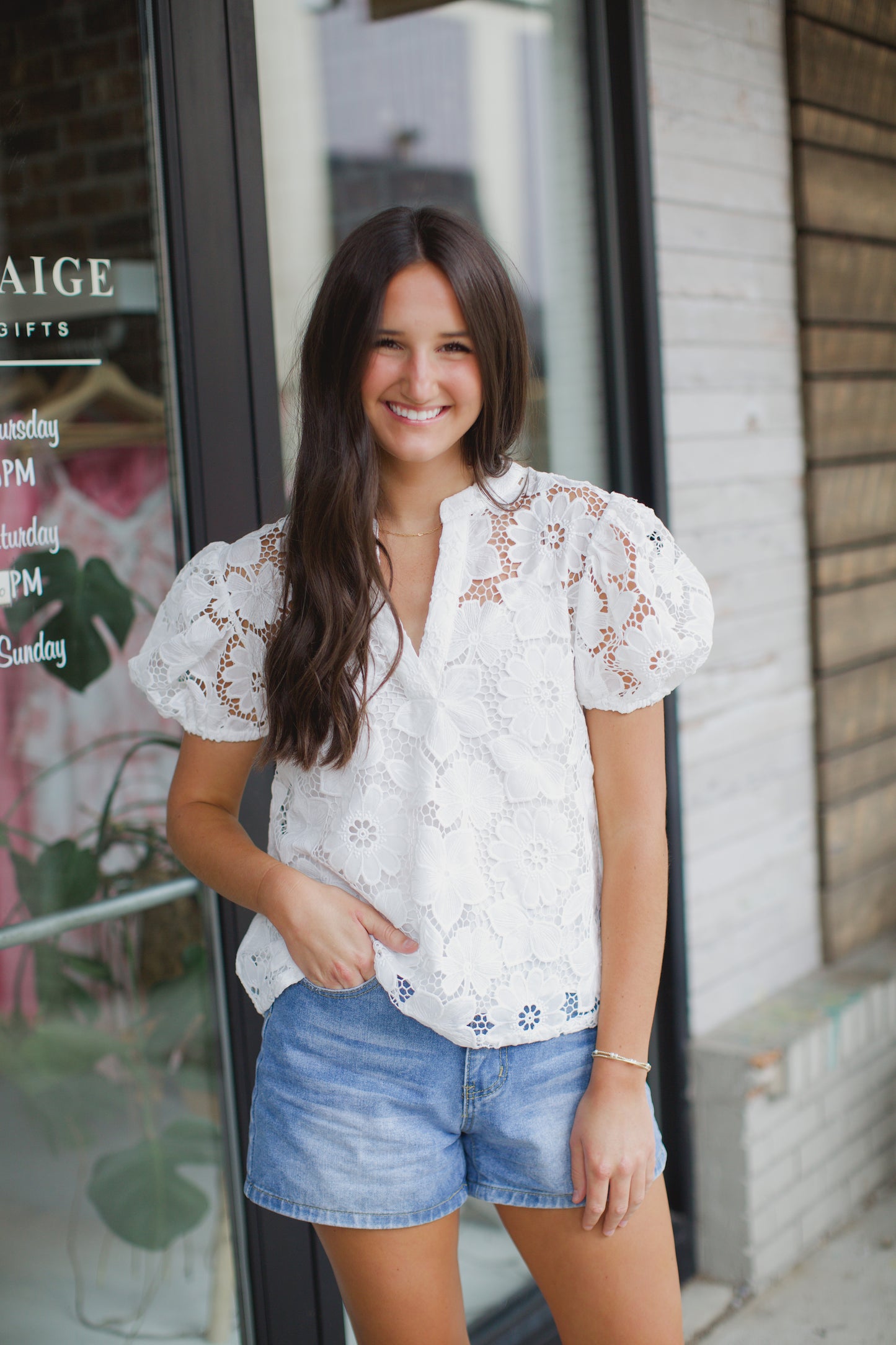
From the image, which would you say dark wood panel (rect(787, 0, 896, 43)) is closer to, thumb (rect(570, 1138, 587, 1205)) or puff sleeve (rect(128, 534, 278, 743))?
puff sleeve (rect(128, 534, 278, 743))

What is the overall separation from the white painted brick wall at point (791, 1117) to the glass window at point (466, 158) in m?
0.47

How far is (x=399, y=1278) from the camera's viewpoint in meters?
1.30

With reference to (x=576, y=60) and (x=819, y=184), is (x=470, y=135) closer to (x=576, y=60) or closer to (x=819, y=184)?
(x=576, y=60)

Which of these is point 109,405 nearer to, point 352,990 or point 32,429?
point 32,429

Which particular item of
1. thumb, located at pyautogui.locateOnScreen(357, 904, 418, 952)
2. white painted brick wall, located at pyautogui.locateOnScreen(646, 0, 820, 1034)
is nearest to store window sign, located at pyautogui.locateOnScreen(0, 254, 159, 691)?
thumb, located at pyautogui.locateOnScreen(357, 904, 418, 952)

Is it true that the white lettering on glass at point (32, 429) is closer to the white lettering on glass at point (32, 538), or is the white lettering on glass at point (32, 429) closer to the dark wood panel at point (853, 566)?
the white lettering on glass at point (32, 538)

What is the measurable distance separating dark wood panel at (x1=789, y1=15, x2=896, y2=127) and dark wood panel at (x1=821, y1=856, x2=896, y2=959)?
169 cm

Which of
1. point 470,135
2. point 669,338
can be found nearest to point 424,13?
point 470,135

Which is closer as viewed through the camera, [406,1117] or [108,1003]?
[406,1117]

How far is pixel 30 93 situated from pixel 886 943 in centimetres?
251

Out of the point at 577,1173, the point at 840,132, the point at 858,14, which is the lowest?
the point at 577,1173

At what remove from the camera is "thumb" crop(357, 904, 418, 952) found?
128 centimetres

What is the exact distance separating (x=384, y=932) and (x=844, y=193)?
2245 millimetres

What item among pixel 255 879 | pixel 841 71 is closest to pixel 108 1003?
pixel 255 879
